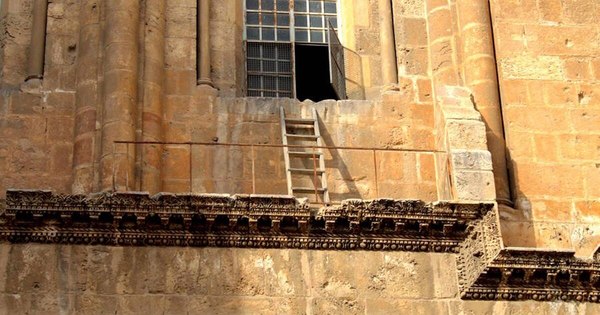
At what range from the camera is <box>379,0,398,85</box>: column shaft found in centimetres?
2375

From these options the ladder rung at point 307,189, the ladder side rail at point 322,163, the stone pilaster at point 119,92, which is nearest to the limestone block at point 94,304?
the stone pilaster at point 119,92

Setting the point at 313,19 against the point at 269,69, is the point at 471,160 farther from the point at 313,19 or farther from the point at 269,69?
the point at 313,19

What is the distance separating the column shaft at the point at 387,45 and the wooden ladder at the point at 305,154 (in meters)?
1.51

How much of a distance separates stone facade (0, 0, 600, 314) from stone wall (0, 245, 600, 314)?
3cm

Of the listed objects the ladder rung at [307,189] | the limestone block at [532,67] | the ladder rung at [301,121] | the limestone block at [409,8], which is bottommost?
the ladder rung at [307,189]

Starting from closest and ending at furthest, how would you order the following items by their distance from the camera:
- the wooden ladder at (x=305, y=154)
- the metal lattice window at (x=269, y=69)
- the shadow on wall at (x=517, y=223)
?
the wooden ladder at (x=305, y=154), the shadow on wall at (x=517, y=223), the metal lattice window at (x=269, y=69)


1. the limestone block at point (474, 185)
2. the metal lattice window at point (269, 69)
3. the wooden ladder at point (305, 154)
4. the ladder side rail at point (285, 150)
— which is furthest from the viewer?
the metal lattice window at point (269, 69)

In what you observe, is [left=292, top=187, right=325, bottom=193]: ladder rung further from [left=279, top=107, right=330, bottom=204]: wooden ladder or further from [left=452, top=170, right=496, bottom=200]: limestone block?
[left=452, top=170, right=496, bottom=200]: limestone block

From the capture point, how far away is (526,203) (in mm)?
22531

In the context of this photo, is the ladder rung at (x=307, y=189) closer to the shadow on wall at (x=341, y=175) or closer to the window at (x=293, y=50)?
the shadow on wall at (x=341, y=175)

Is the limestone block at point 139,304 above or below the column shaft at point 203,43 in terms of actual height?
below

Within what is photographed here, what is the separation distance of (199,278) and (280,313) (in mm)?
1184

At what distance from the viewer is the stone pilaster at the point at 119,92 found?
2152 cm

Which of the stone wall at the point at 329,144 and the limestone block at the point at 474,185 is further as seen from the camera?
the stone wall at the point at 329,144
